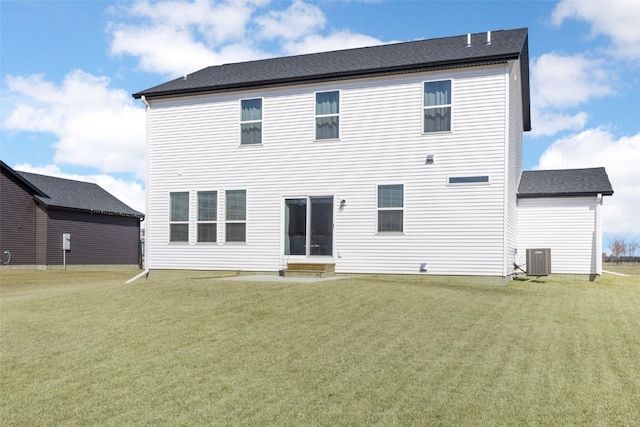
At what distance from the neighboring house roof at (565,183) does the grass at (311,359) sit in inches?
259

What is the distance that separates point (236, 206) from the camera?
685 inches

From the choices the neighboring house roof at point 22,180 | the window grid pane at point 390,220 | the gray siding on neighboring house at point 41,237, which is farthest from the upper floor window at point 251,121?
the gray siding on neighboring house at point 41,237

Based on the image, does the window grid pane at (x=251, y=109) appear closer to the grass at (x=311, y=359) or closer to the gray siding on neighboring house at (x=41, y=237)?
the grass at (x=311, y=359)

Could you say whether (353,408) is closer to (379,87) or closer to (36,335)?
(36,335)

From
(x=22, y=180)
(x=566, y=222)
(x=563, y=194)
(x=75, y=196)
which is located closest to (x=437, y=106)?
(x=563, y=194)

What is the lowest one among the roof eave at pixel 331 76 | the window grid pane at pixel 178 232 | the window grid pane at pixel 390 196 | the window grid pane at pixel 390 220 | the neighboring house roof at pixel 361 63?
the window grid pane at pixel 178 232

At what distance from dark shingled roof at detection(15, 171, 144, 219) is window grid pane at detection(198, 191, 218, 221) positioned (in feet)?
59.0

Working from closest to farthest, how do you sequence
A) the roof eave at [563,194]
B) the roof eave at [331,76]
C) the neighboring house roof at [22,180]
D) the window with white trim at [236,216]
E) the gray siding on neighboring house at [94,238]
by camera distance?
the roof eave at [331,76], the roof eave at [563,194], the window with white trim at [236,216], the neighboring house roof at [22,180], the gray siding on neighboring house at [94,238]

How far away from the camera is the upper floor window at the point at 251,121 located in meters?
17.2

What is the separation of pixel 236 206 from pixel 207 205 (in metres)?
1.07

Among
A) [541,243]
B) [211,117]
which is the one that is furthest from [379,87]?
[541,243]

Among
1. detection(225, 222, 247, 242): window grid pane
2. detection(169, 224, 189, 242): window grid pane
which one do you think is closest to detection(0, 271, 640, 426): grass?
detection(225, 222, 247, 242): window grid pane

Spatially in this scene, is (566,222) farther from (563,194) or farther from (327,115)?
(327,115)

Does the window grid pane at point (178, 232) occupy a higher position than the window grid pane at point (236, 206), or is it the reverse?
the window grid pane at point (236, 206)
